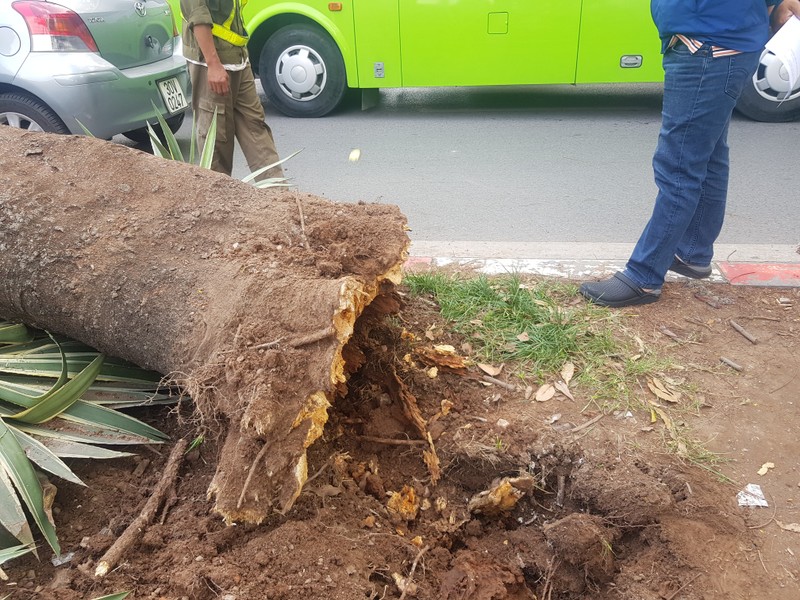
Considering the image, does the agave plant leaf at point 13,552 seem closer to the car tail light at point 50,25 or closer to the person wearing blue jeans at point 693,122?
the person wearing blue jeans at point 693,122

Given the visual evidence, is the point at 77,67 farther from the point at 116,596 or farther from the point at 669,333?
the point at 669,333

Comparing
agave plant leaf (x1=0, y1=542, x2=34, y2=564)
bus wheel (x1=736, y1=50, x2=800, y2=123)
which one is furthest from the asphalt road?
agave plant leaf (x1=0, y1=542, x2=34, y2=564)

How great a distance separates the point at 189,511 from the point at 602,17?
260 inches

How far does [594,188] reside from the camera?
5.71 m

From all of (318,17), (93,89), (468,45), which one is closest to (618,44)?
(468,45)

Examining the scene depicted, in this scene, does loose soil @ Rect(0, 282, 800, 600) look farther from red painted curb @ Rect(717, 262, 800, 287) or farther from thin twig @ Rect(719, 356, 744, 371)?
red painted curb @ Rect(717, 262, 800, 287)

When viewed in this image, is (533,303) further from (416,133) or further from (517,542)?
(416,133)

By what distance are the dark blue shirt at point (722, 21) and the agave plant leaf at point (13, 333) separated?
10.8 feet

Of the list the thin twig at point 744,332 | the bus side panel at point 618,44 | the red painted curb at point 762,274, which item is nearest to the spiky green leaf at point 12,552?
the thin twig at point 744,332

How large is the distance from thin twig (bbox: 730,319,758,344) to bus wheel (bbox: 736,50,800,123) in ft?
14.8

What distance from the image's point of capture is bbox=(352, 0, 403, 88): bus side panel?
7156 mm

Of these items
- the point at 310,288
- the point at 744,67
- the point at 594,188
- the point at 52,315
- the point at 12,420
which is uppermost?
the point at 744,67

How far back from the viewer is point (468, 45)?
282 inches

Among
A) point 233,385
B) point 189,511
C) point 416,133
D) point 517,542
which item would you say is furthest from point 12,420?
point 416,133
